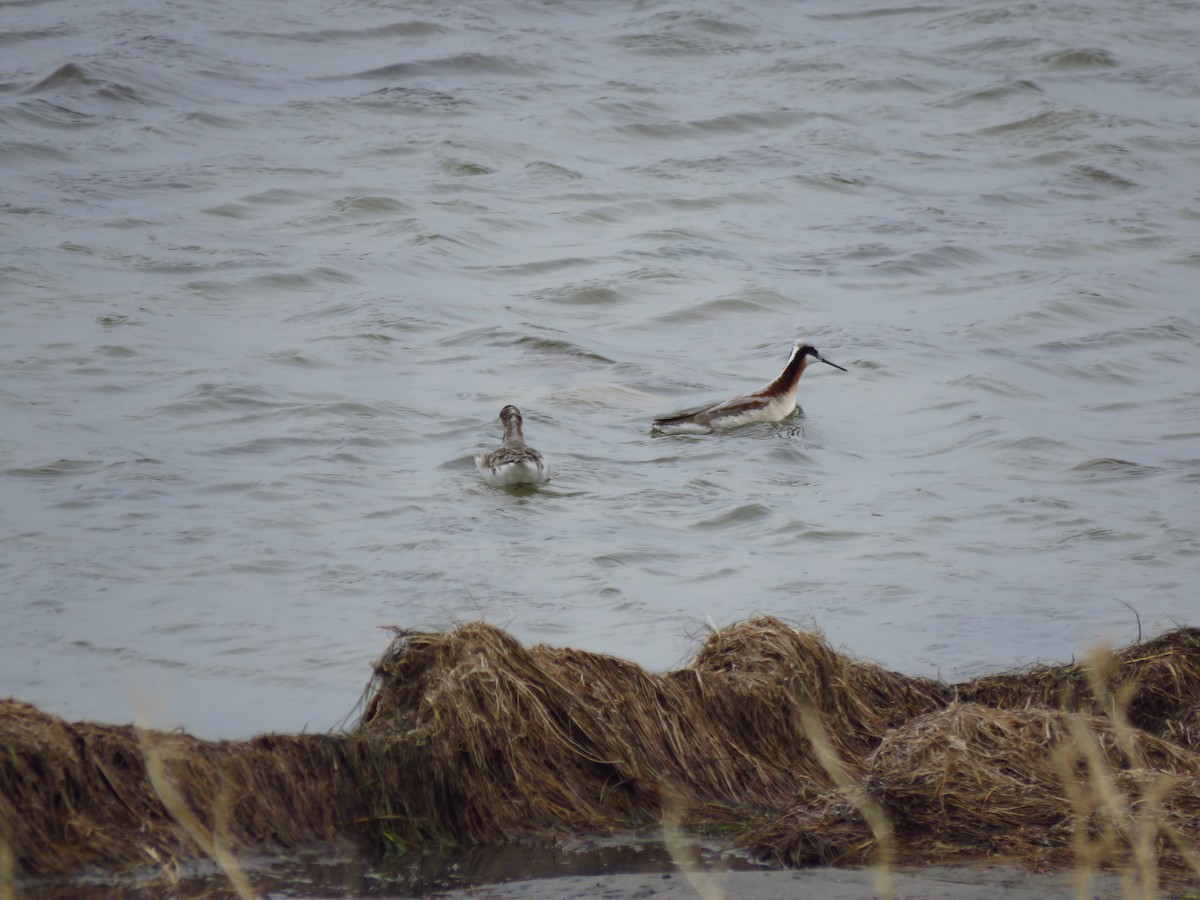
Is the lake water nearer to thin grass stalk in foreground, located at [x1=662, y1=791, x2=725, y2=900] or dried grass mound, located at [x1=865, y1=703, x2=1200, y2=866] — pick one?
thin grass stalk in foreground, located at [x1=662, y1=791, x2=725, y2=900]

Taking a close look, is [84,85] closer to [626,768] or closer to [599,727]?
[599,727]

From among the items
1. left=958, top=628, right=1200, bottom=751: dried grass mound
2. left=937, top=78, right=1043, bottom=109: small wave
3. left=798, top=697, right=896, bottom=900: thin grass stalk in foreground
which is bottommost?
left=937, top=78, right=1043, bottom=109: small wave

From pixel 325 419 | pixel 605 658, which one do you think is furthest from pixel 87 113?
pixel 605 658

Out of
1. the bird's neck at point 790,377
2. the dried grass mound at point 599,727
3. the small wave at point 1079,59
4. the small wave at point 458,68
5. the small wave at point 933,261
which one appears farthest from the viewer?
the small wave at point 1079,59

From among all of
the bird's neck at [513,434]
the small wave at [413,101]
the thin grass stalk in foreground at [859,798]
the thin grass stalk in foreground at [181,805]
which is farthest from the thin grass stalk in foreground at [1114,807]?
the small wave at [413,101]

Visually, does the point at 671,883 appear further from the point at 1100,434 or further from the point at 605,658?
the point at 1100,434

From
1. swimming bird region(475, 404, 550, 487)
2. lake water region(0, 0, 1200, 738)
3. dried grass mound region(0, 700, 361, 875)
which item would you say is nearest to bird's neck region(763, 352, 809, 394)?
lake water region(0, 0, 1200, 738)

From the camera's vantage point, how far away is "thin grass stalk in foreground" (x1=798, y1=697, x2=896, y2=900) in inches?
191

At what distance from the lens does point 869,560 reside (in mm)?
10227

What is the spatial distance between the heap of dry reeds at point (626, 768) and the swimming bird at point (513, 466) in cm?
516

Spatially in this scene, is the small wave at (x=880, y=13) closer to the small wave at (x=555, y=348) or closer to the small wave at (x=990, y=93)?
the small wave at (x=990, y=93)

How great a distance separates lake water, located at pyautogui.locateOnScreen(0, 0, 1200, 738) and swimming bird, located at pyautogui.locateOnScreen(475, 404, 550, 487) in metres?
0.15

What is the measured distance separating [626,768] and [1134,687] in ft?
6.86

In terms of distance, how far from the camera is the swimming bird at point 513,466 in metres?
11.6
